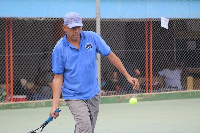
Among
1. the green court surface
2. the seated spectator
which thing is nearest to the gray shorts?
the green court surface

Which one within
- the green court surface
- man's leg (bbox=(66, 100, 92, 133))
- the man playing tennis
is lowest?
the green court surface

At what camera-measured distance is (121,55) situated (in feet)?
53.2

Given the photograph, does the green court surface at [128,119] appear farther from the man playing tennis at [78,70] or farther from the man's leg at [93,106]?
the man playing tennis at [78,70]

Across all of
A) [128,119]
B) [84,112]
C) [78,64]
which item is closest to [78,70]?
[78,64]

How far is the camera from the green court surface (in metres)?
8.62

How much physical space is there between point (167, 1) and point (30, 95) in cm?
490

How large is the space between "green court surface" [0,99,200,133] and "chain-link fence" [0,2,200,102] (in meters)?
1.29

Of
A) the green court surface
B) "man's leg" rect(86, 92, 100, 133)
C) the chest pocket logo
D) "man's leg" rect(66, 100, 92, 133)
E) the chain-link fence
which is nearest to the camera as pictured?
"man's leg" rect(66, 100, 92, 133)

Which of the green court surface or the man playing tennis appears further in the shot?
the green court surface

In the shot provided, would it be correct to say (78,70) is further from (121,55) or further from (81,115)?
(121,55)

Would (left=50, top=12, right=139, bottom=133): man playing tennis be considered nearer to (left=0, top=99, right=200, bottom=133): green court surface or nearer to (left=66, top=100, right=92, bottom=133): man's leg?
(left=66, top=100, right=92, bottom=133): man's leg

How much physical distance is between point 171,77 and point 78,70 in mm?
9312

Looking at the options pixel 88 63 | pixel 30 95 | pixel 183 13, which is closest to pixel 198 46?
pixel 183 13

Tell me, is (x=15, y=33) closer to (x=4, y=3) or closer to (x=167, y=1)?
(x=4, y=3)
